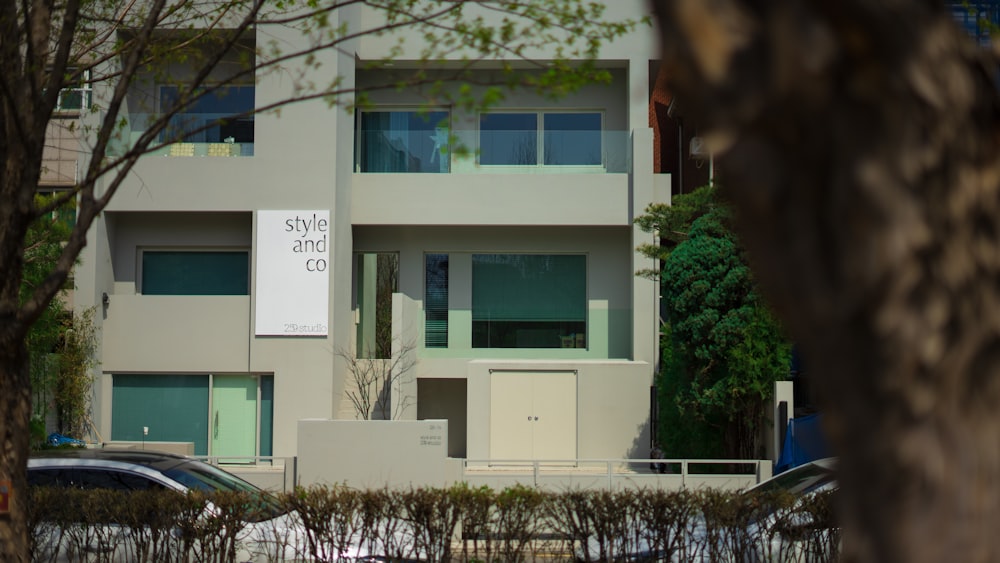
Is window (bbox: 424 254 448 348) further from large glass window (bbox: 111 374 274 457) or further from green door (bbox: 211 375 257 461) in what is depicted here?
green door (bbox: 211 375 257 461)

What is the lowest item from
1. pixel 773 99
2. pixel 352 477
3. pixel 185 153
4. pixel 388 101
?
pixel 352 477

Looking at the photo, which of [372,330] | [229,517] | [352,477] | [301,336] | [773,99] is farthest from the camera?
[372,330]

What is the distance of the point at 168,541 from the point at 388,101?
58.5 ft

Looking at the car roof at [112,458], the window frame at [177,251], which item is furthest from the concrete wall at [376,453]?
the window frame at [177,251]

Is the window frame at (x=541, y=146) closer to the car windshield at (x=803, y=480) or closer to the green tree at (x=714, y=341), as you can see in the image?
the green tree at (x=714, y=341)

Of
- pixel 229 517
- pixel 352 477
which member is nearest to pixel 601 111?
pixel 352 477

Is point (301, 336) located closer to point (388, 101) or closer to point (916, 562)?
point (388, 101)

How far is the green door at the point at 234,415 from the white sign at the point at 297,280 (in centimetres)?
136

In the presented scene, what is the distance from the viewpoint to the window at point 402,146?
81.6ft

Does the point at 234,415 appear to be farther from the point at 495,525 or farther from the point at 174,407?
the point at 495,525

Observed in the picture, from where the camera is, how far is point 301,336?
23078mm

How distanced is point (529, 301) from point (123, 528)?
16712 mm

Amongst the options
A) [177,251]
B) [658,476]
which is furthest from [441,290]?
→ [658,476]

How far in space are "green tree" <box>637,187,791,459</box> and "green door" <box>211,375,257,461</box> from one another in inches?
355
